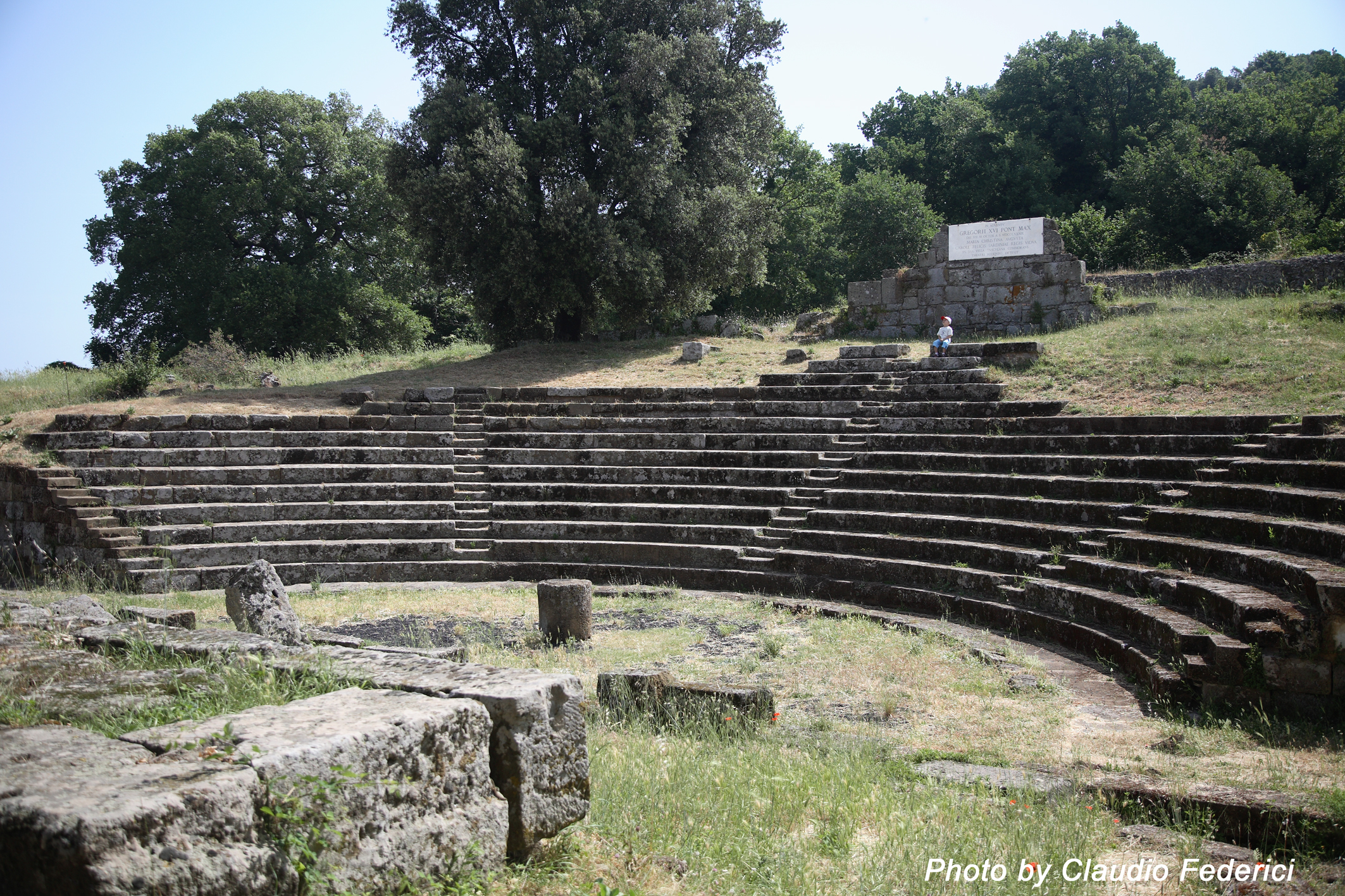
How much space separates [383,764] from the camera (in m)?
2.73

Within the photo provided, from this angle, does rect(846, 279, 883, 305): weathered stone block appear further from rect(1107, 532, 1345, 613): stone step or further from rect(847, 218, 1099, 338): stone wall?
rect(1107, 532, 1345, 613): stone step

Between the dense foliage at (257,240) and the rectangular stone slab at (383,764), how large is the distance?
26.5 m

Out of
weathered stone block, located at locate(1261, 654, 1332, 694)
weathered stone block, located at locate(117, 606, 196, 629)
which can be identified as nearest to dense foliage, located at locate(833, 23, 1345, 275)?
weathered stone block, located at locate(1261, 654, 1332, 694)

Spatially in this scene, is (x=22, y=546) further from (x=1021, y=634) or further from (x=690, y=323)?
(x=690, y=323)

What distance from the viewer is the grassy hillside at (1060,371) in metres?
Result: 11.2

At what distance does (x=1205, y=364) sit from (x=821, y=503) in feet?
19.0

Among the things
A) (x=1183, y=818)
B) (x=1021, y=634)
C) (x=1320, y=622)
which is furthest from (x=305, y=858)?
(x=1021, y=634)

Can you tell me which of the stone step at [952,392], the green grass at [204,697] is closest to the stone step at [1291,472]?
the stone step at [952,392]

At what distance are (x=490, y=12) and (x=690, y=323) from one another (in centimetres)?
860

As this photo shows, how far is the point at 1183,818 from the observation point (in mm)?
4082

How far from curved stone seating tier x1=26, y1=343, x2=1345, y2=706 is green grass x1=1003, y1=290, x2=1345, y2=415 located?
2.71 feet

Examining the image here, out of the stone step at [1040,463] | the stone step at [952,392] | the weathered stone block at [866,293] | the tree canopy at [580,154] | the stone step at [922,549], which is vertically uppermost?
the tree canopy at [580,154]

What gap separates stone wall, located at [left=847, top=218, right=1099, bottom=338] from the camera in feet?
56.1

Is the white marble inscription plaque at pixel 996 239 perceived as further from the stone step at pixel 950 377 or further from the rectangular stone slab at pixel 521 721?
the rectangular stone slab at pixel 521 721
